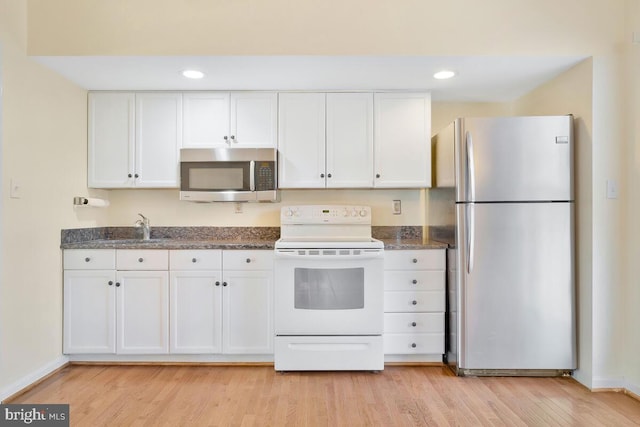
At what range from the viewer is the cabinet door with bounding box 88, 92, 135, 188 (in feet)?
10.1

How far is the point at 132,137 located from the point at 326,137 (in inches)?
61.2

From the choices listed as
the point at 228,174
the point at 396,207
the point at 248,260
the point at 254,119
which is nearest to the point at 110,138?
the point at 228,174

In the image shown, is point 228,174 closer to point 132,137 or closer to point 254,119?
point 254,119

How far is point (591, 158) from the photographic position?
2.47 meters

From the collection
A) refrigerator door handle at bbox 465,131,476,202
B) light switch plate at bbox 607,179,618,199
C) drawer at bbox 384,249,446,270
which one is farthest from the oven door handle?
light switch plate at bbox 607,179,618,199

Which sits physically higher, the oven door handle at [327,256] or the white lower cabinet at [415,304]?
the oven door handle at [327,256]

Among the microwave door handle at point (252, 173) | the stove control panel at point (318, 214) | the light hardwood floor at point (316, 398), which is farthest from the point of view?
the stove control panel at point (318, 214)

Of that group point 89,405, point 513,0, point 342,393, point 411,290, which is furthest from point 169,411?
point 513,0

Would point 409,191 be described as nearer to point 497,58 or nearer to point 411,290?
point 411,290

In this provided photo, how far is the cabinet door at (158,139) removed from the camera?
3.08 metres

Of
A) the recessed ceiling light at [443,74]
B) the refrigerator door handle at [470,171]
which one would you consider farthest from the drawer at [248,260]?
the recessed ceiling light at [443,74]

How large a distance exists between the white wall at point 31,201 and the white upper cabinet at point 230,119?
87 cm

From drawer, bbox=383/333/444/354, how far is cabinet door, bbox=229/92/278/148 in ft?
5.75

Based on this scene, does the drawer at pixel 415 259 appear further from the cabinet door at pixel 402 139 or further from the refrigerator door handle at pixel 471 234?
the cabinet door at pixel 402 139
